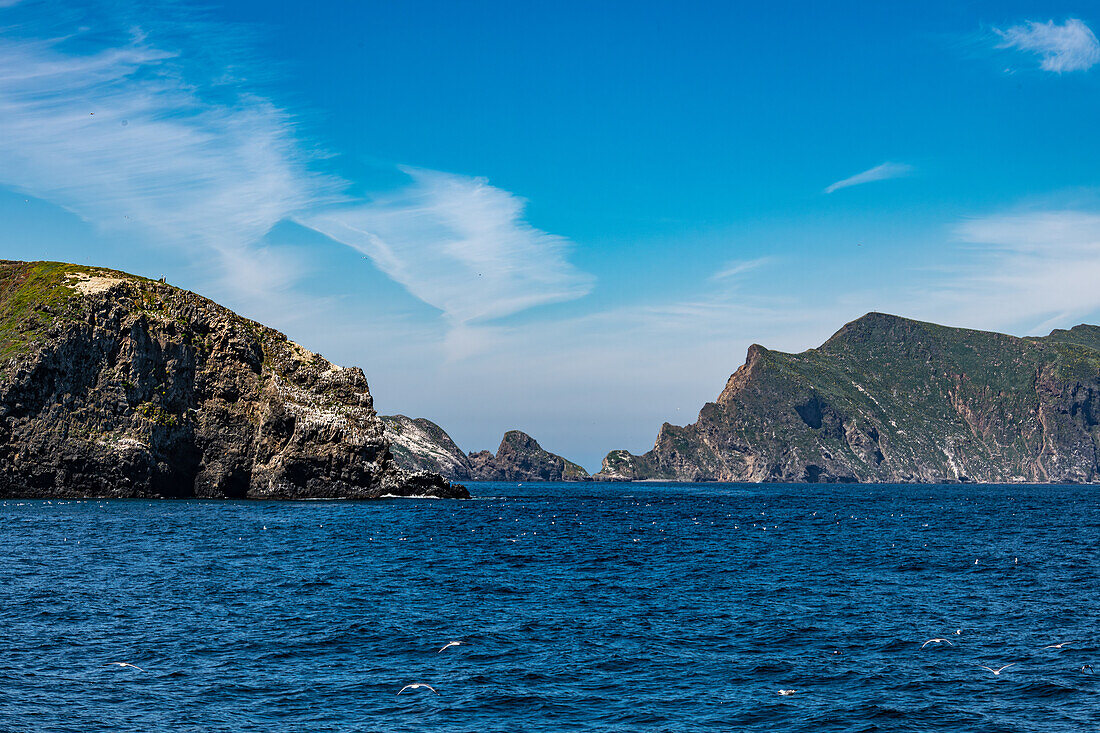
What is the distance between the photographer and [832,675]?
2875cm

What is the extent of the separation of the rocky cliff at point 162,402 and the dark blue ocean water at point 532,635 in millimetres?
54354

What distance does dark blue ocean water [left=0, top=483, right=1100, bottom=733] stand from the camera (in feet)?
80.0

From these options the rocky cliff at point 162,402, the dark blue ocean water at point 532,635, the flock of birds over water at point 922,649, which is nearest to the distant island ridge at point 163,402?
the rocky cliff at point 162,402

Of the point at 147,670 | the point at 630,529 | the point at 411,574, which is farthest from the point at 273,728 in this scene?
the point at 630,529

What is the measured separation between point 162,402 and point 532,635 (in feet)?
346

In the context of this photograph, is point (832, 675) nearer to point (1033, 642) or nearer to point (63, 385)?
point (1033, 642)

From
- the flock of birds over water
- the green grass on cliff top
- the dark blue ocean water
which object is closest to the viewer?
the dark blue ocean water

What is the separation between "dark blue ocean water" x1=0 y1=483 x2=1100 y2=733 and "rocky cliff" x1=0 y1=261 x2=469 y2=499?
54354 millimetres

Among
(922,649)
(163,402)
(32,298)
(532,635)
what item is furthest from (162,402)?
(922,649)

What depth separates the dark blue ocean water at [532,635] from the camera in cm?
2438

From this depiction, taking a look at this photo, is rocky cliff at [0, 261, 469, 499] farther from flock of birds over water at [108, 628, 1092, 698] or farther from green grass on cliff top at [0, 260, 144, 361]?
flock of birds over water at [108, 628, 1092, 698]

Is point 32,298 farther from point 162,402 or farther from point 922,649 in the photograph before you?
point 922,649

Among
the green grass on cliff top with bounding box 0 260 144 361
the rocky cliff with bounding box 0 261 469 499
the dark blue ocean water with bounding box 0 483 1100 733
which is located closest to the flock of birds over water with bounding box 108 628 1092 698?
the dark blue ocean water with bounding box 0 483 1100 733

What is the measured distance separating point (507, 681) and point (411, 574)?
24.3 metres
